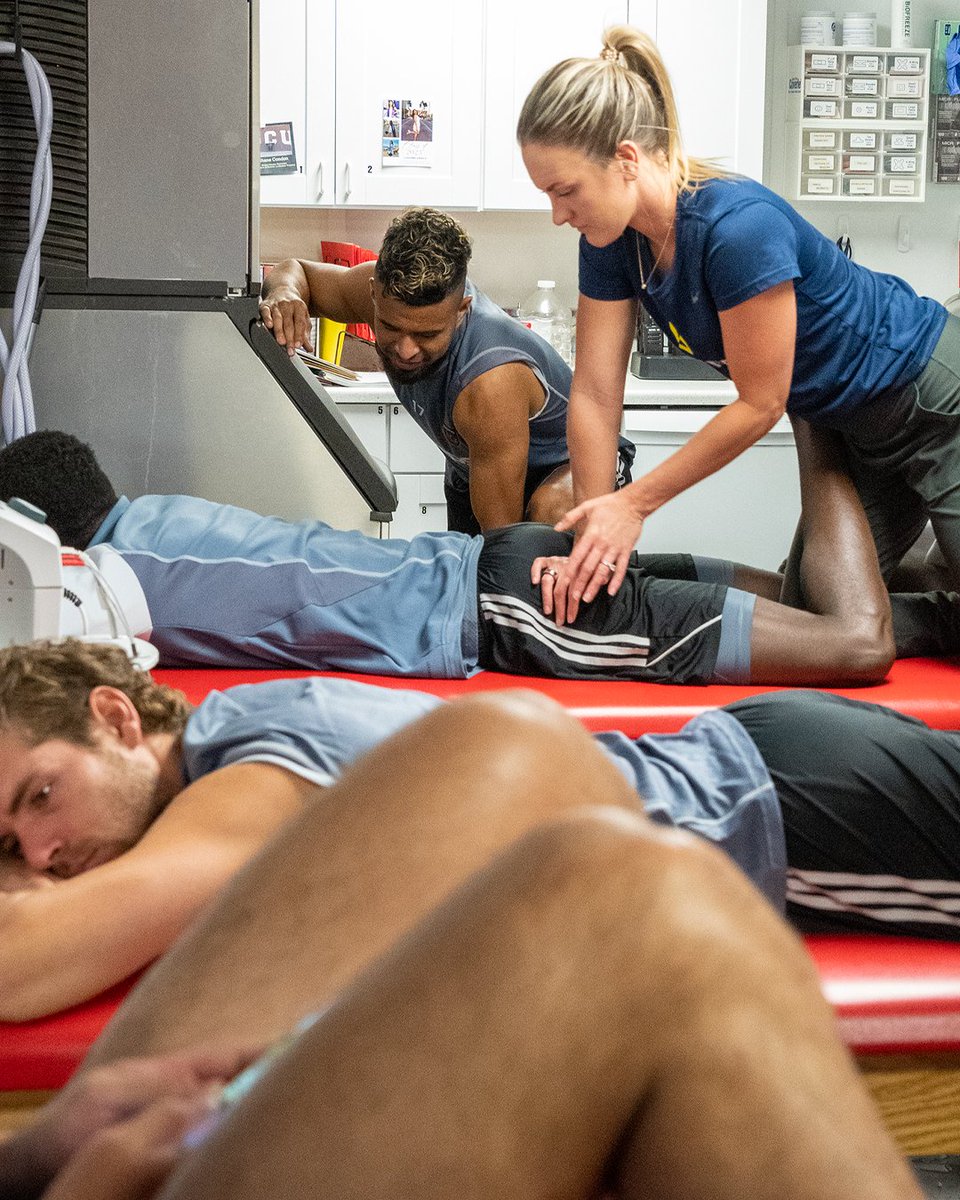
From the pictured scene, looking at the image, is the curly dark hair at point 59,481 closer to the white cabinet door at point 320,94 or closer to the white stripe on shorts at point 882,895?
the white stripe on shorts at point 882,895

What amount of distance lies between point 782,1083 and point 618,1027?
85 millimetres

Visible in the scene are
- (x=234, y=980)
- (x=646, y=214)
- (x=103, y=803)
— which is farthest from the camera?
(x=646, y=214)

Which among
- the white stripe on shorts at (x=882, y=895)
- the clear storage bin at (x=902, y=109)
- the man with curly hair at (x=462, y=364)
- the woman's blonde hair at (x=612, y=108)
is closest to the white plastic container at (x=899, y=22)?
the clear storage bin at (x=902, y=109)

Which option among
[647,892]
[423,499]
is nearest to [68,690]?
[647,892]

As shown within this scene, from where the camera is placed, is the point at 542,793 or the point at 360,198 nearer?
the point at 542,793

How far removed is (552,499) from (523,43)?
208 centimetres

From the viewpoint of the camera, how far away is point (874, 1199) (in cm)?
67

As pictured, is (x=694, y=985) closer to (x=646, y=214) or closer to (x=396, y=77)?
(x=646, y=214)

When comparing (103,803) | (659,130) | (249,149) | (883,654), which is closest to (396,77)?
(249,149)

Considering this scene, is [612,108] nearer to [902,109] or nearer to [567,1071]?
[567,1071]

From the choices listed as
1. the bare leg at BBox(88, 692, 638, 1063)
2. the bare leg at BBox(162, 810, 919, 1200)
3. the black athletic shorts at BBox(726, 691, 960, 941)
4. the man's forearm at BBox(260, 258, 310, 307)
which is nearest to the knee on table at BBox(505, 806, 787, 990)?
the bare leg at BBox(162, 810, 919, 1200)

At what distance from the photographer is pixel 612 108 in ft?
6.87

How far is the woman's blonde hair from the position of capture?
208 cm

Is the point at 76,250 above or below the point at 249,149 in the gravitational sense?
below
